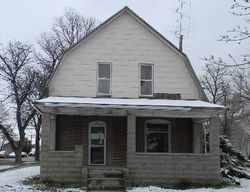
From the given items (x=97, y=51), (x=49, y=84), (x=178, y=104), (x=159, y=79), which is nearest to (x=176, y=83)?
(x=159, y=79)

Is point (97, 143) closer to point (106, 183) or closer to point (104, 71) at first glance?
point (104, 71)

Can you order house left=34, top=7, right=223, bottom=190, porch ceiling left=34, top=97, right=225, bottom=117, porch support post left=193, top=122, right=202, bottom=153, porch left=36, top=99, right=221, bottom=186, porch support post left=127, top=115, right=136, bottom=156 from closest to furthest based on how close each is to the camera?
1. porch left=36, top=99, right=221, bottom=186
2. porch support post left=127, top=115, right=136, bottom=156
3. porch ceiling left=34, top=97, right=225, bottom=117
4. house left=34, top=7, right=223, bottom=190
5. porch support post left=193, top=122, right=202, bottom=153

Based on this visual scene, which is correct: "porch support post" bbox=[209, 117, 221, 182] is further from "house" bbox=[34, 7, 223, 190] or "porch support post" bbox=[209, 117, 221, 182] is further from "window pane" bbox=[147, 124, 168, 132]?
"window pane" bbox=[147, 124, 168, 132]

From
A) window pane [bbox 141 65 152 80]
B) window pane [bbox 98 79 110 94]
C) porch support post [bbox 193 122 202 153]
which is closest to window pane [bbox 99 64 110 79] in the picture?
window pane [bbox 98 79 110 94]

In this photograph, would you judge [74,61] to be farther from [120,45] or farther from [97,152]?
[97,152]

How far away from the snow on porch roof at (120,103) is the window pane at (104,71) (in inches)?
63.4

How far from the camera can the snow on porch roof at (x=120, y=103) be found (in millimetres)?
19875

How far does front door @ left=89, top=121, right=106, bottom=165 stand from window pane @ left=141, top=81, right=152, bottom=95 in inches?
101

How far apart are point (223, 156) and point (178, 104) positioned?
5.44 metres

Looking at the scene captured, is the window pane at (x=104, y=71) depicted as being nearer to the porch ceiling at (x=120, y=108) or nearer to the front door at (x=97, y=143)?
the front door at (x=97, y=143)

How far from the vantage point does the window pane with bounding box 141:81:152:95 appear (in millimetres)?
23500

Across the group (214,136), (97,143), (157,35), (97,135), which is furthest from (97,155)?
(157,35)

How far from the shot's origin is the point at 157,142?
2372cm

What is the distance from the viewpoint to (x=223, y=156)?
2470 centimetres
